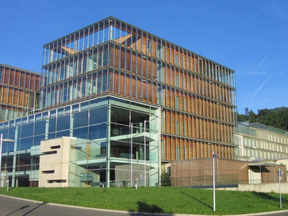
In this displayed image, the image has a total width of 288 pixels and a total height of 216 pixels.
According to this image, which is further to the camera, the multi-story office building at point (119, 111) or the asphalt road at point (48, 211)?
the multi-story office building at point (119, 111)

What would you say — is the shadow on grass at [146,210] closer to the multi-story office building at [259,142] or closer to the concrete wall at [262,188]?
the concrete wall at [262,188]

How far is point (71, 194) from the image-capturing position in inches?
1309

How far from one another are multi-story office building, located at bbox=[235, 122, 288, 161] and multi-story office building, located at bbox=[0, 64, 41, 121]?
141 feet

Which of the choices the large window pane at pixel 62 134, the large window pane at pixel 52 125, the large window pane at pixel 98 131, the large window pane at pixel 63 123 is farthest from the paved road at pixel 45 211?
the large window pane at pixel 52 125

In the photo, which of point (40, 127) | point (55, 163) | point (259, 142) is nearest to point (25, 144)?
point (40, 127)

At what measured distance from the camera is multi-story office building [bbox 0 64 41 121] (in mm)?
71500

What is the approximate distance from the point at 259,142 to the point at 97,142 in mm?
55796

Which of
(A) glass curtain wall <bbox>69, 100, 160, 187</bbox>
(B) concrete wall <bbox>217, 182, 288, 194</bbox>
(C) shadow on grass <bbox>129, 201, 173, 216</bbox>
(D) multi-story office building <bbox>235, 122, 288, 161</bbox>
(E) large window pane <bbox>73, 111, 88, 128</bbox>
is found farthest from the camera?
(D) multi-story office building <bbox>235, 122, 288, 161</bbox>

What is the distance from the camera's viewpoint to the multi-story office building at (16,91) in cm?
7150

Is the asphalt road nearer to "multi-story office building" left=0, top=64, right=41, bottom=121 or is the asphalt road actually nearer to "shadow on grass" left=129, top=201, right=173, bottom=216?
"shadow on grass" left=129, top=201, right=173, bottom=216

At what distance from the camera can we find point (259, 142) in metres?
91.1

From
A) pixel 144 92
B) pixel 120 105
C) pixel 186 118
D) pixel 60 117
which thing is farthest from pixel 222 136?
pixel 60 117

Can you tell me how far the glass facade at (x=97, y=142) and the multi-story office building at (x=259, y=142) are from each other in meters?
28.4

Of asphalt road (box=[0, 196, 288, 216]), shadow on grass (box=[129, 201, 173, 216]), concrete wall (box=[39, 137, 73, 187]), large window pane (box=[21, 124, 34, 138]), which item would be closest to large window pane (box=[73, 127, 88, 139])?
concrete wall (box=[39, 137, 73, 187])
